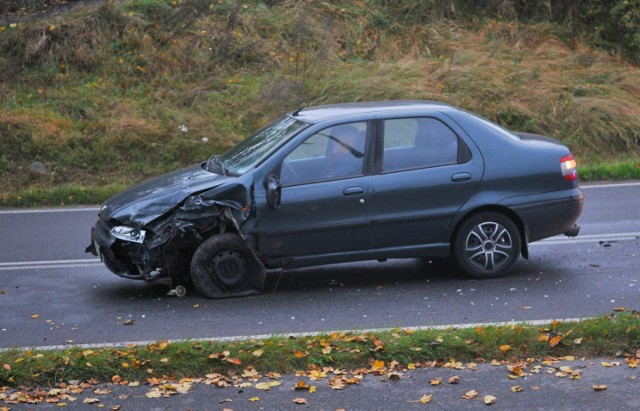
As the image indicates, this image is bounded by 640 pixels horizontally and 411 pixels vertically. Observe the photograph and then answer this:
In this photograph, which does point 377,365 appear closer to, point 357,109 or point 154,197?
point 154,197

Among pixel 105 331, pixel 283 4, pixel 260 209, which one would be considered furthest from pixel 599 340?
pixel 283 4

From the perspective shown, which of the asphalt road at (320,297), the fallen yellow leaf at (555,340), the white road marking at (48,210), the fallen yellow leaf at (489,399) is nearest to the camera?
the fallen yellow leaf at (489,399)

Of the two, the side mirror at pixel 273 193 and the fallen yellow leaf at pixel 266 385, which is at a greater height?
the side mirror at pixel 273 193

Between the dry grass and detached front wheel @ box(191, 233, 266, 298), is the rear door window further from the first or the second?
the dry grass

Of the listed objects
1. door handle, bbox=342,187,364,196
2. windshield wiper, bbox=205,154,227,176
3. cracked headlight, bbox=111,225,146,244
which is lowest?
cracked headlight, bbox=111,225,146,244

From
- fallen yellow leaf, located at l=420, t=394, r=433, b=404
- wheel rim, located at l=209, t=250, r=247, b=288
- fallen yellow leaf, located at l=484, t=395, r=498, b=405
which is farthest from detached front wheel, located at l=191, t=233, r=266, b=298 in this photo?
fallen yellow leaf, located at l=484, t=395, r=498, b=405

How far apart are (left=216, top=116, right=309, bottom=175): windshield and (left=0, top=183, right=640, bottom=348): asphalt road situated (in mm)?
1142

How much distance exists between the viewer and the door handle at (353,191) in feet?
29.1

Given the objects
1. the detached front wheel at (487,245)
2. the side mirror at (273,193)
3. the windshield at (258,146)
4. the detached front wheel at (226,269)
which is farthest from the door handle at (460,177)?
the detached front wheel at (226,269)

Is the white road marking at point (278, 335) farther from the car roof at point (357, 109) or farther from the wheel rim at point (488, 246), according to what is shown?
the car roof at point (357, 109)

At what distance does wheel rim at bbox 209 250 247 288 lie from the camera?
344 inches

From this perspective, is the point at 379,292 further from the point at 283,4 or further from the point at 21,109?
the point at 283,4

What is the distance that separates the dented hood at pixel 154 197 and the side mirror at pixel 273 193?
40cm

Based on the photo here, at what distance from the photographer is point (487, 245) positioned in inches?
362
